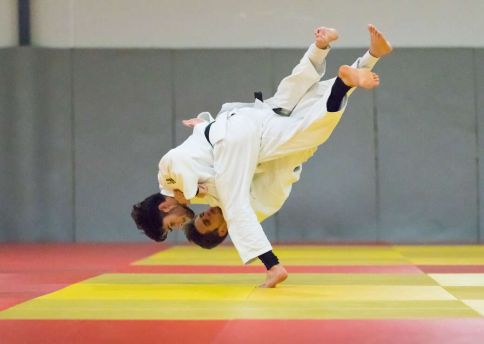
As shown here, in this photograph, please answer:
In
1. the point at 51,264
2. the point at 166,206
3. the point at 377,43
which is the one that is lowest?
the point at 51,264

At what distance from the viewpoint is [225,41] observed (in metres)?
10.6

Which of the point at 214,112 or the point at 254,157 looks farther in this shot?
the point at 214,112

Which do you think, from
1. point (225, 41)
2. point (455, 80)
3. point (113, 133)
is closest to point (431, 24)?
point (455, 80)

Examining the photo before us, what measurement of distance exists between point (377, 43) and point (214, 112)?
18.4 ft

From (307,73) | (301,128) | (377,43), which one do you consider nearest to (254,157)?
(301,128)

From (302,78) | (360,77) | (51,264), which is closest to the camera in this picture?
(360,77)

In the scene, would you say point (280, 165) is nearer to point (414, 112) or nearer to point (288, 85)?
point (288, 85)

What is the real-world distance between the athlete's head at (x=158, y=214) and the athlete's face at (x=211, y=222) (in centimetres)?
15

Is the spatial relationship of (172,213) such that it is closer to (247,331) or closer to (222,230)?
(222,230)

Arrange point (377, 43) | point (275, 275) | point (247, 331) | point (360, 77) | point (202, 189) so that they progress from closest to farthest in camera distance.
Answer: point (247, 331) < point (360, 77) < point (377, 43) < point (275, 275) < point (202, 189)

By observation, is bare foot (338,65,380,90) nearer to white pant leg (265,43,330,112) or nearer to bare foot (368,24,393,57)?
bare foot (368,24,393,57)

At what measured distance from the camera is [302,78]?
545 centimetres

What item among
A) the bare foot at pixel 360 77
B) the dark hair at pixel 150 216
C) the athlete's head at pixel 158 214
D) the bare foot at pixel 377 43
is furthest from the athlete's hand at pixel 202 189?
the bare foot at pixel 377 43

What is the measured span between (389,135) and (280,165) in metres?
5.13
